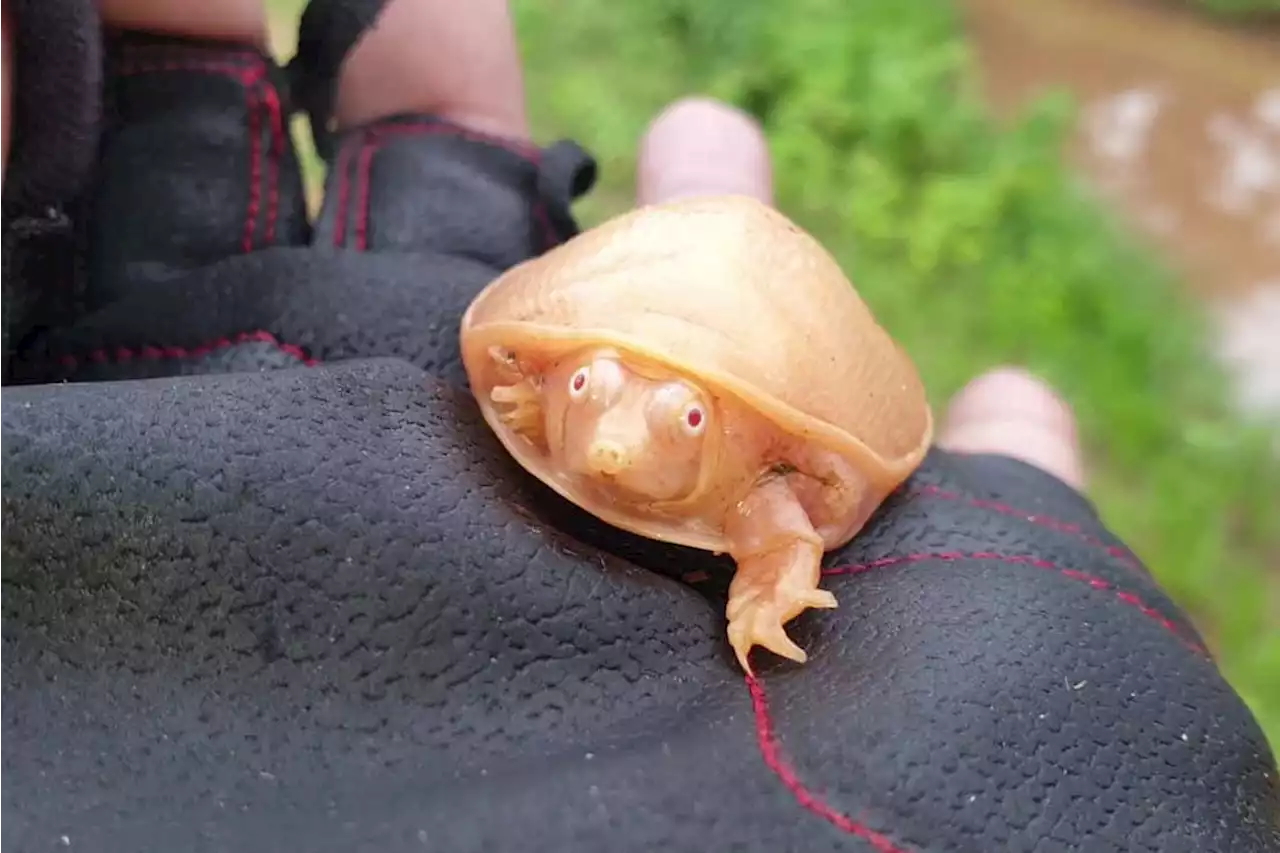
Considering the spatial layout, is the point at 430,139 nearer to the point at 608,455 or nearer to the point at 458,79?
the point at 458,79

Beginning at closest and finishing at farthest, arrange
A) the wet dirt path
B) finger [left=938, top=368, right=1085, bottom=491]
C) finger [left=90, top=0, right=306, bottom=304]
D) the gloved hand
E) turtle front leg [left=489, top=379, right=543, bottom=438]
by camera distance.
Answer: the gloved hand, turtle front leg [left=489, top=379, right=543, bottom=438], finger [left=90, top=0, right=306, bottom=304], finger [left=938, top=368, right=1085, bottom=491], the wet dirt path

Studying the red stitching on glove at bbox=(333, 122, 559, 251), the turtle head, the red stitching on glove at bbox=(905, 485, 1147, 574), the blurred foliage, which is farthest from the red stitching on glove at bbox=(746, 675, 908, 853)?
the blurred foliage

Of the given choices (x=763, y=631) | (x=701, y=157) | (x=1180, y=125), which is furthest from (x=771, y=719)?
(x=1180, y=125)

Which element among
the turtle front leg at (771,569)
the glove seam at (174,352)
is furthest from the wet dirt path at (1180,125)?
the glove seam at (174,352)

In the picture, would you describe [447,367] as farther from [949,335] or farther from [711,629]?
[949,335]

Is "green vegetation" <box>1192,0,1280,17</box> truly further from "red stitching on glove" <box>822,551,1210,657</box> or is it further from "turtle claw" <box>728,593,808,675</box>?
"turtle claw" <box>728,593,808,675</box>

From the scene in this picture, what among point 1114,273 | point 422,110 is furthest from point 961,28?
point 422,110

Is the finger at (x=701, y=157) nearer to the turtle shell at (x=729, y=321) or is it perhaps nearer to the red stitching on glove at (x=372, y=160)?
the red stitching on glove at (x=372, y=160)
